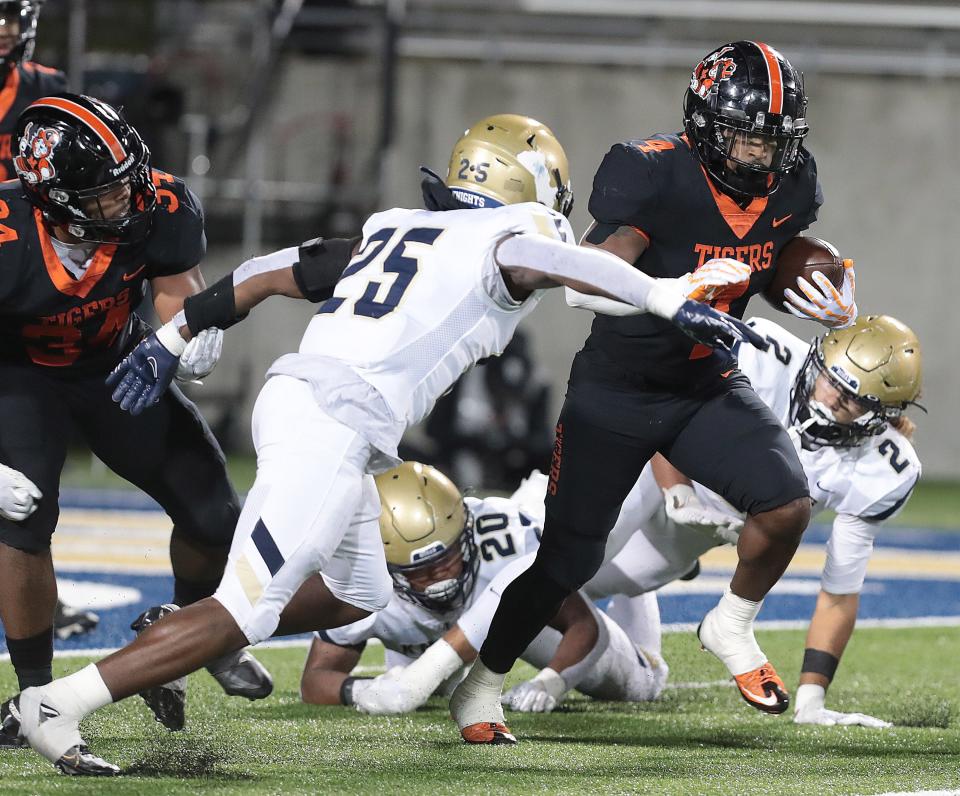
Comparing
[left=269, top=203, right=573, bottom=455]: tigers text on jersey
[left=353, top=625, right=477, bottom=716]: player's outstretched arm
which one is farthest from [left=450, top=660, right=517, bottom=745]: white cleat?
[left=269, top=203, right=573, bottom=455]: tigers text on jersey

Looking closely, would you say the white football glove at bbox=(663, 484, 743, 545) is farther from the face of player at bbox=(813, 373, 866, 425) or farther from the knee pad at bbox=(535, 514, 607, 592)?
the face of player at bbox=(813, 373, 866, 425)

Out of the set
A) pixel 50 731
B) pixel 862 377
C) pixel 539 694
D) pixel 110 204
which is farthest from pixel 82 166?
pixel 862 377

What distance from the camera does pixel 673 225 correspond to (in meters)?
3.84

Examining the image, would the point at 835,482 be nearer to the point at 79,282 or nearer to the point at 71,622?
the point at 79,282

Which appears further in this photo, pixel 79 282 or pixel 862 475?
pixel 862 475

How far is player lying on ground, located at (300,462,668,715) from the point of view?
164 inches

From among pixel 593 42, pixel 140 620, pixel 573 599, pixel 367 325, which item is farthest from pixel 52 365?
pixel 593 42

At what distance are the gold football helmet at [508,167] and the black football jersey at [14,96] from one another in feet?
6.54

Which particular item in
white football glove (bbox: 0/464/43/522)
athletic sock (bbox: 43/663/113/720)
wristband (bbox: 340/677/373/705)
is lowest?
wristband (bbox: 340/677/373/705)

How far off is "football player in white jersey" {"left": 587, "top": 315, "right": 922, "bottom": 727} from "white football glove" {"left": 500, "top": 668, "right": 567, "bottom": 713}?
0.45 metres

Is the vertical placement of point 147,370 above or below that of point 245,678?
above

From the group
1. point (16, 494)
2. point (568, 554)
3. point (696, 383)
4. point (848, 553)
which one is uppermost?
point (696, 383)

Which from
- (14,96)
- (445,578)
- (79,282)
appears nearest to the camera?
(79,282)

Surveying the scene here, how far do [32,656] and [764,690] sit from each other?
68.7 inches
